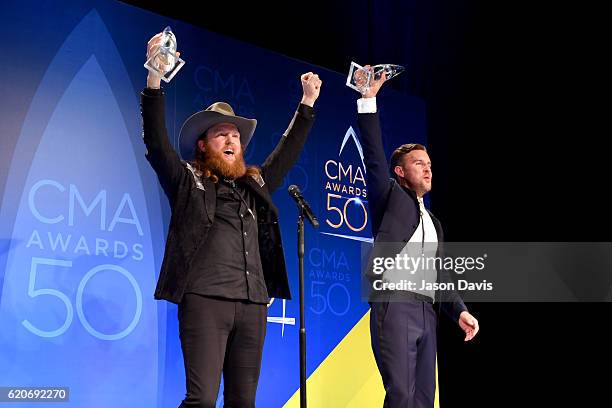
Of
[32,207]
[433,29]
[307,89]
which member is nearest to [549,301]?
[433,29]

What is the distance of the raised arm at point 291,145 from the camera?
10.9 ft

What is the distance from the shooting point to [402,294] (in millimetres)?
3525

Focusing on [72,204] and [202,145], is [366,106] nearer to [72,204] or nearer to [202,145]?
[202,145]

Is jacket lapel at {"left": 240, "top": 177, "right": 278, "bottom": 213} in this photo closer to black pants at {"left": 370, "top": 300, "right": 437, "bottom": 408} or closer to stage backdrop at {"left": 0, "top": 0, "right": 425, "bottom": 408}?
black pants at {"left": 370, "top": 300, "right": 437, "bottom": 408}

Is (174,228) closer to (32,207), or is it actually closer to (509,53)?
(32,207)

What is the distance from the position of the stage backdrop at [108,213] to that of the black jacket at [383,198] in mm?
1323

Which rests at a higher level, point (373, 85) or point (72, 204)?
point (373, 85)

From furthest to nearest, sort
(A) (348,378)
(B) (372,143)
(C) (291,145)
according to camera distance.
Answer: (A) (348,378) < (B) (372,143) < (C) (291,145)

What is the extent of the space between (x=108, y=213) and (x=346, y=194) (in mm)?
1815

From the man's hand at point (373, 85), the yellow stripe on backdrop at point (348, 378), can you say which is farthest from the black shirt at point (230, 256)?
the yellow stripe on backdrop at point (348, 378)

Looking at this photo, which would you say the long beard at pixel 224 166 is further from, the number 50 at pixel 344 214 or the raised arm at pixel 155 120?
the number 50 at pixel 344 214

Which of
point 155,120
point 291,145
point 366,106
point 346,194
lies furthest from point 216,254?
point 346,194

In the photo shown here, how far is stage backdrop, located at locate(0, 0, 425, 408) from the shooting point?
3895mm

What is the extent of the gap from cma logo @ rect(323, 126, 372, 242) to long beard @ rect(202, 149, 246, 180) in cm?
218
